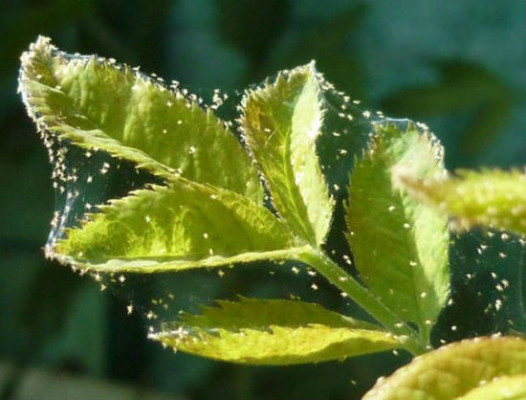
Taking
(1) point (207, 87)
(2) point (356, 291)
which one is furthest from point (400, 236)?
(1) point (207, 87)

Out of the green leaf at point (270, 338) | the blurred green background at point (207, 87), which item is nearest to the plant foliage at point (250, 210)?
the green leaf at point (270, 338)

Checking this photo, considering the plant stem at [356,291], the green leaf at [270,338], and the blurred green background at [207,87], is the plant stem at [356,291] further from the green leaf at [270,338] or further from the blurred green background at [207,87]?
the blurred green background at [207,87]

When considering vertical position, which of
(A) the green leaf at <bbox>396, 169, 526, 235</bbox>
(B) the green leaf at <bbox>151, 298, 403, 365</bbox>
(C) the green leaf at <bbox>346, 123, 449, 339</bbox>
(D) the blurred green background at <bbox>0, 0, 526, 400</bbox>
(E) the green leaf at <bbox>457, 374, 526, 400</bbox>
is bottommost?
(E) the green leaf at <bbox>457, 374, 526, 400</bbox>

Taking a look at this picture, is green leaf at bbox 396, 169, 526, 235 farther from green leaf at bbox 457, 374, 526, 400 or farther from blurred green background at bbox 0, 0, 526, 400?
blurred green background at bbox 0, 0, 526, 400

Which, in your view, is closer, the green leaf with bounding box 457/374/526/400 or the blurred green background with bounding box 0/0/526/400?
the green leaf with bounding box 457/374/526/400

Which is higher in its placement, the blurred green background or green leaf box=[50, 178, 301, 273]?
the blurred green background

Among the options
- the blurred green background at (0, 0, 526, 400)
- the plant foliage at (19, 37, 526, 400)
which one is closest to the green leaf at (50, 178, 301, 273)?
the plant foliage at (19, 37, 526, 400)
